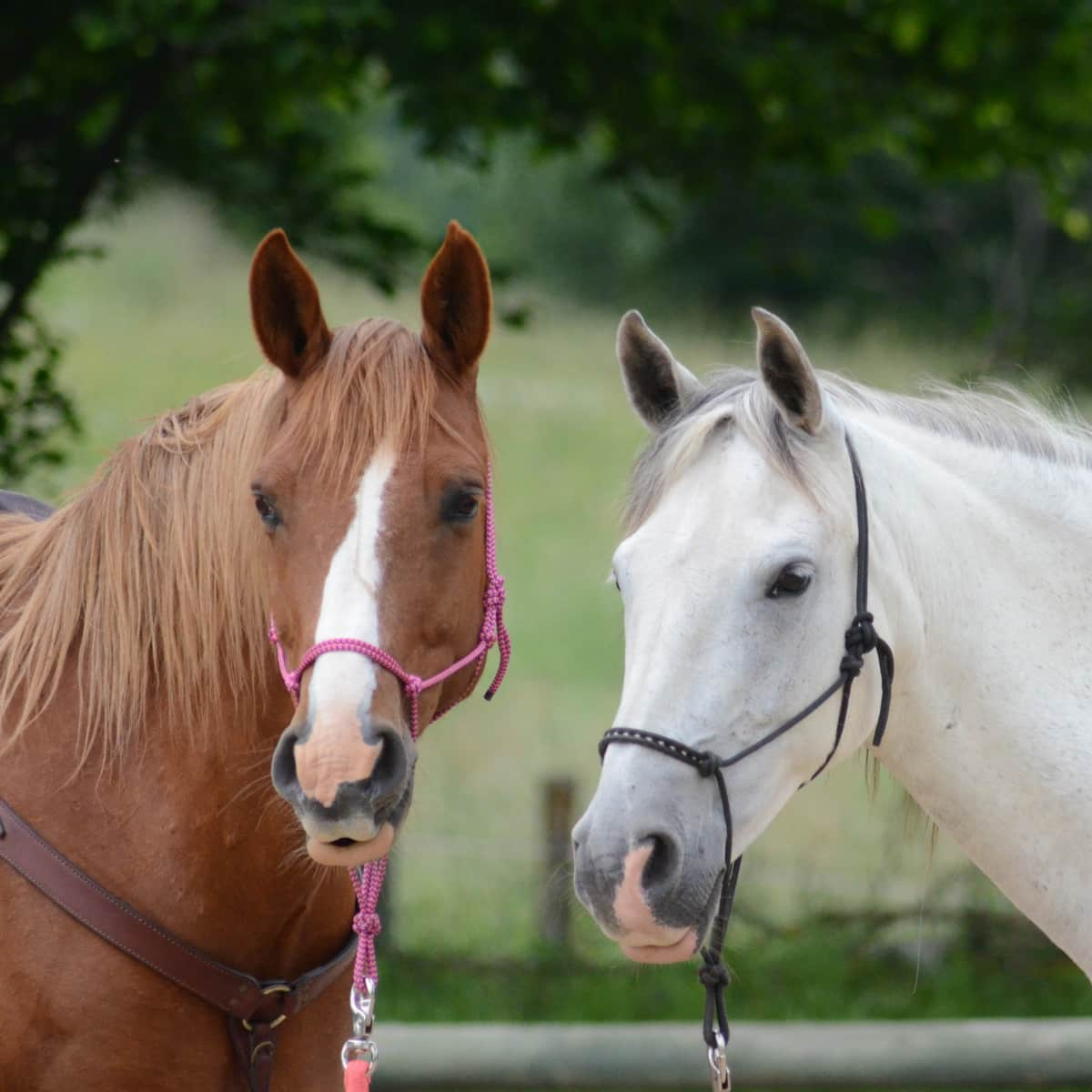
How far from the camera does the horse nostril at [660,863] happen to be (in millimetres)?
2031

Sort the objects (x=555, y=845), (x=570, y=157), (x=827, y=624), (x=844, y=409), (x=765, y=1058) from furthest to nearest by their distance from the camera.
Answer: (x=570, y=157) < (x=555, y=845) < (x=765, y=1058) < (x=844, y=409) < (x=827, y=624)

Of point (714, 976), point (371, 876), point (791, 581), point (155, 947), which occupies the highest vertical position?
point (791, 581)

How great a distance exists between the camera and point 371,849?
2.15 m

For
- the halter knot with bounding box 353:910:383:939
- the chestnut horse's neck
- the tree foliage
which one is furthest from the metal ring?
the tree foliage

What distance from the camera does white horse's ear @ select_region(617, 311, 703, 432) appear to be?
240 cm

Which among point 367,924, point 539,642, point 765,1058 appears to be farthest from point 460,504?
point 539,642

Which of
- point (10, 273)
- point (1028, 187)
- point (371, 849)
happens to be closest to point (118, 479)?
point (371, 849)

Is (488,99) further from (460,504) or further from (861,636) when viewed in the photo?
(861,636)

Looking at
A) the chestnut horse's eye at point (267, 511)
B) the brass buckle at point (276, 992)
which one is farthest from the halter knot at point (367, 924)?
the chestnut horse's eye at point (267, 511)

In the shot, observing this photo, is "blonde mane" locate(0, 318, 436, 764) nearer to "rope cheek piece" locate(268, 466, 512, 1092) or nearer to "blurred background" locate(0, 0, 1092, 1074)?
"rope cheek piece" locate(268, 466, 512, 1092)

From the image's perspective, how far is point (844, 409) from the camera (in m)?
2.38

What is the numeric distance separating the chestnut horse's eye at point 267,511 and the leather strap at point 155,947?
676 mm

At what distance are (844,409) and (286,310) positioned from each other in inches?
38.2

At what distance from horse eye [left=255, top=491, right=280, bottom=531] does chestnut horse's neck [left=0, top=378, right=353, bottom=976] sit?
83 mm
